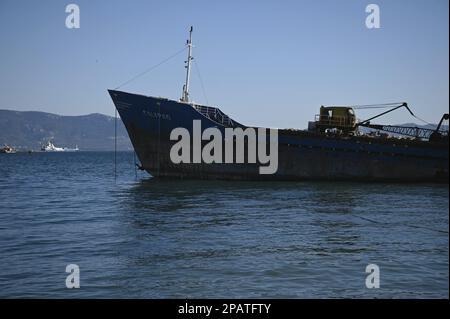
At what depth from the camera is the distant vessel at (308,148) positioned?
39469mm

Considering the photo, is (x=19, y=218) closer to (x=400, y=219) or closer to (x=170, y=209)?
(x=170, y=209)

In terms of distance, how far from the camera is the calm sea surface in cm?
1130

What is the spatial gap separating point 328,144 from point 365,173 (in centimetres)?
412

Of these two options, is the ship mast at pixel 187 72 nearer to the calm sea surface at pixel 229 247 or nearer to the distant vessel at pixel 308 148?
the distant vessel at pixel 308 148

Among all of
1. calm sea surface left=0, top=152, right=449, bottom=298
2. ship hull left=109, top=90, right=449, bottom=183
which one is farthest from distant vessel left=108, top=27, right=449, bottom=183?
calm sea surface left=0, top=152, right=449, bottom=298

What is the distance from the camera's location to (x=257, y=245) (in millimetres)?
15562

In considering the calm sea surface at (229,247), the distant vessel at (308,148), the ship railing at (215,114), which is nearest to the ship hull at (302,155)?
the distant vessel at (308,148)

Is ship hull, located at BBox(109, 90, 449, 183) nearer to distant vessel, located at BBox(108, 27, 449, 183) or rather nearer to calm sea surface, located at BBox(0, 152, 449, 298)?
distant vessel, located at BBox(108, 27, 449, 183)

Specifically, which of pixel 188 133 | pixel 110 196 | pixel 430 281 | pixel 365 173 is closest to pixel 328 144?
pixel 365 173

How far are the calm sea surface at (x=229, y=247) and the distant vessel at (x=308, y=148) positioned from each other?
1065cm

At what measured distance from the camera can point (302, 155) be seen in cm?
4056

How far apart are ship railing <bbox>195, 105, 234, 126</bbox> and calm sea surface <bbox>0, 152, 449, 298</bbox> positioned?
1401 cm

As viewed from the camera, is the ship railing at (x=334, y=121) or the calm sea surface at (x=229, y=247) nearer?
the calm sea surface at (x=229, y=247)
